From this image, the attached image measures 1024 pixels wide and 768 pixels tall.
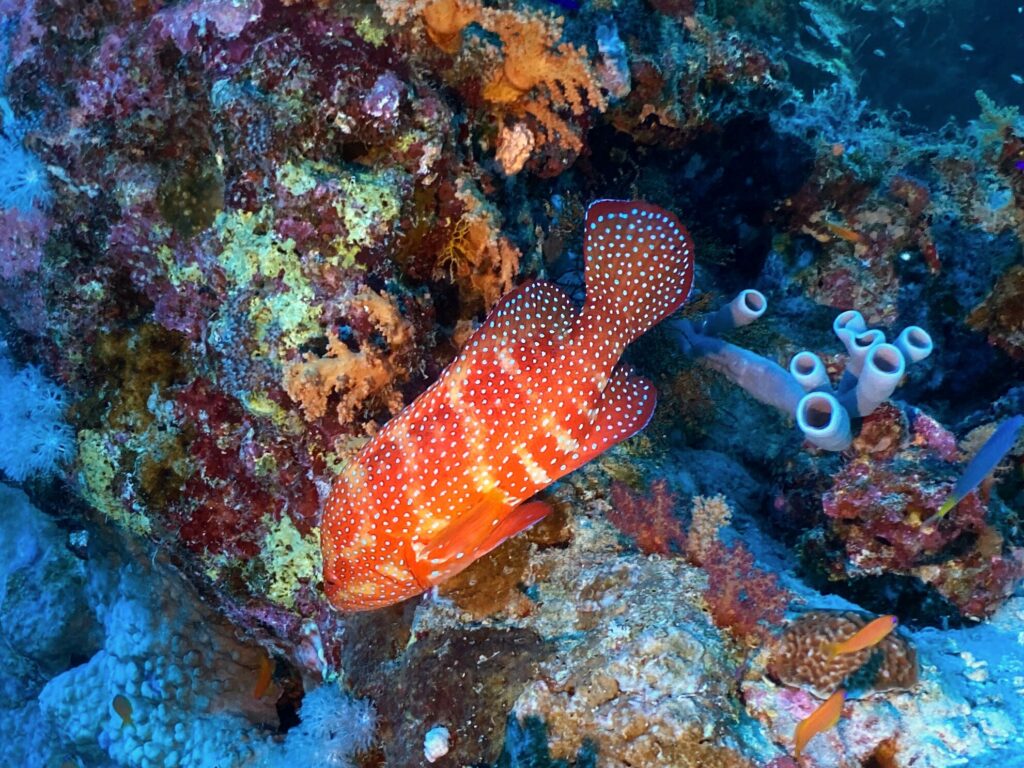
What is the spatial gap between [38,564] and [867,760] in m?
7.34

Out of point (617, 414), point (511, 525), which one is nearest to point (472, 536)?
point (511, 525)

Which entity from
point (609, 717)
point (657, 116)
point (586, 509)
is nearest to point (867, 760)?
point (609, 717)

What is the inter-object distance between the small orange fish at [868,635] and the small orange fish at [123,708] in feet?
16.3

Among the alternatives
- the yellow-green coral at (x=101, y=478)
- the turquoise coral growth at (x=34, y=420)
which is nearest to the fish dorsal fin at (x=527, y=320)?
the yellow-green coral at (x=101, y=478)

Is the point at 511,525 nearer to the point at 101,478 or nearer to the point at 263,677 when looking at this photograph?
the point at 263,677

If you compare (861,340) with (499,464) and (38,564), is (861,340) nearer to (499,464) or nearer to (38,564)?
(499,464)

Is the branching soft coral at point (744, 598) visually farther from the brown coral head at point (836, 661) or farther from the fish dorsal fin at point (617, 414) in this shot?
the fish dorsal fin at point (617, 414)

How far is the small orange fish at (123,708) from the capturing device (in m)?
4.94

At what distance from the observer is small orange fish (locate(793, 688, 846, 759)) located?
9.83 ft

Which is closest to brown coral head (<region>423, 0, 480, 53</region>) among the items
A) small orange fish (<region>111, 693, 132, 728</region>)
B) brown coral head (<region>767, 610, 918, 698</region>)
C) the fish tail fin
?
the fish tail fin

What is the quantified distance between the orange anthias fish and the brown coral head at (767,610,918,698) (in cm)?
144

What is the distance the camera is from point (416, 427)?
3.62m

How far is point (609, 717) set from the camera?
322 centimetres

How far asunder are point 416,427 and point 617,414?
119cm
